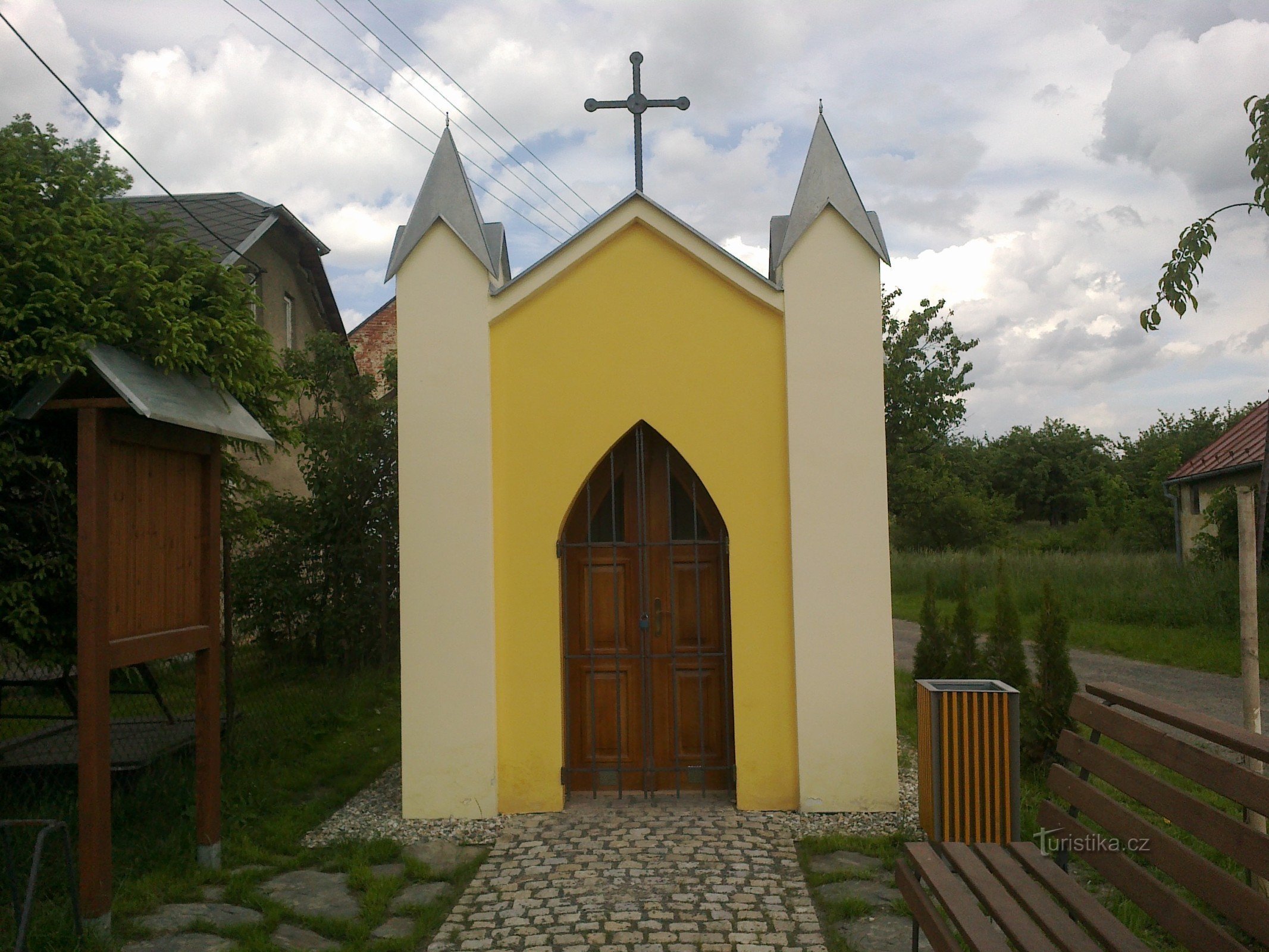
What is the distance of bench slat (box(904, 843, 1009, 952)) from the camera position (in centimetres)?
334

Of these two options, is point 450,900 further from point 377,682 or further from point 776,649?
point 377,682

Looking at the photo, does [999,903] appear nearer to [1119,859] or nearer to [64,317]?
[1119,859]

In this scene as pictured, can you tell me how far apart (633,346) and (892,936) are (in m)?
4.16

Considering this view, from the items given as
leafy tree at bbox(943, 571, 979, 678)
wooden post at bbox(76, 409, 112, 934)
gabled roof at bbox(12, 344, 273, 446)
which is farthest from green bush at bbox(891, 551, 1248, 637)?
wooden post at bbox(76, 409, 112, 934)

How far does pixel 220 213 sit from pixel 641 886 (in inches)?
599

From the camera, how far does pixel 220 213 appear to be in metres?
17.3

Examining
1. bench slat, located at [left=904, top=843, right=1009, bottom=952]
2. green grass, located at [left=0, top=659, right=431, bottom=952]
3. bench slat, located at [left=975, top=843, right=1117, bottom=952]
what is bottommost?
green grass, located at [left=0, top=659, right=431, bottom=952]

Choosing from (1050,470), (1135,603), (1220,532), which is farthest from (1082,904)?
(1050,470)

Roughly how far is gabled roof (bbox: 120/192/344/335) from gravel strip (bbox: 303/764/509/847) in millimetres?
9346

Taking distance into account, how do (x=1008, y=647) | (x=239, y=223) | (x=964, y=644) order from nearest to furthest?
(x=1008, y=647), (x=964, y=644), (x=239, y=223)

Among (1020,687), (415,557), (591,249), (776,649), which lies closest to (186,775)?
(415,557)

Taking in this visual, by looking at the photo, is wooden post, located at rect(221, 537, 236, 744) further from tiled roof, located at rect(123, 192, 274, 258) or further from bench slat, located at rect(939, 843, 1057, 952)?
tiled roof, located at rect(123, 192, 274, 258)

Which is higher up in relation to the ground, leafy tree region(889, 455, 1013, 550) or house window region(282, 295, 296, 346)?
house window region(282, 295, 296, 346)

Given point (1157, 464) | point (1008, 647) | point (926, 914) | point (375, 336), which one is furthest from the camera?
point (1157, 464)
